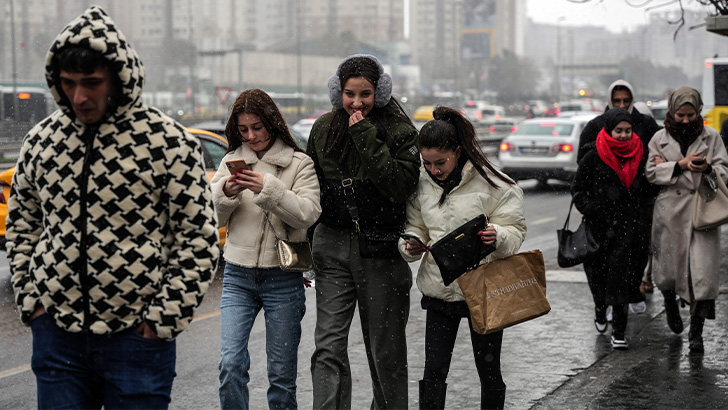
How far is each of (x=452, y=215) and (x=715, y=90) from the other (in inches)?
628

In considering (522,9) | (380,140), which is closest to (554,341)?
(380,140)

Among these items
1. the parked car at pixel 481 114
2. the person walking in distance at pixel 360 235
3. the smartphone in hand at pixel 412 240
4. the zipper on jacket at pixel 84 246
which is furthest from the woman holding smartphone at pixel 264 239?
the parked car at pixel 481 114

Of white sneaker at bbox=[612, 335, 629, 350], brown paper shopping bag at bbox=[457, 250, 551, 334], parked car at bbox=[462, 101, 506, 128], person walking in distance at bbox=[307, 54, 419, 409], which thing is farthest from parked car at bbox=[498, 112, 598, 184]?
parked car at bbox=[462, 101, 506, 128]

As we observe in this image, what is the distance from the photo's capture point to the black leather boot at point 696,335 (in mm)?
6422

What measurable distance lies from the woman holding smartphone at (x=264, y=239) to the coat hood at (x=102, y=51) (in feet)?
3.98

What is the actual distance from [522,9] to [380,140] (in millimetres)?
199927

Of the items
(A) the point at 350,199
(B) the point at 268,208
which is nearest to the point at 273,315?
(B) the point at 268,208

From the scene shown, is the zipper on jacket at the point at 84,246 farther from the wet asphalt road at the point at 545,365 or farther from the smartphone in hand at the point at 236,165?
the wet asphalt road at the point at 545,365

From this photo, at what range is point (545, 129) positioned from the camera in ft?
70.3

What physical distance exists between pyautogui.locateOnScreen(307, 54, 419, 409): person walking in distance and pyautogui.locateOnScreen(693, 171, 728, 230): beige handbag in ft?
9.88

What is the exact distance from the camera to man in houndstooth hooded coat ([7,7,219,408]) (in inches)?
114

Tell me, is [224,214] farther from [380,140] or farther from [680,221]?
[680,221]

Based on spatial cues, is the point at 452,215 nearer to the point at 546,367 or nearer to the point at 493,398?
the point at 493,398

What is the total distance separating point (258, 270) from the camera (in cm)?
426
